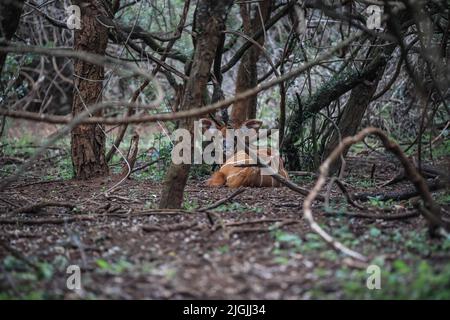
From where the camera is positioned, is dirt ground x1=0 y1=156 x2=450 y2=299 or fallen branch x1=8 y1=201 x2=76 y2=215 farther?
fallen branch x1=8 y1=201 x2=76 y2=215

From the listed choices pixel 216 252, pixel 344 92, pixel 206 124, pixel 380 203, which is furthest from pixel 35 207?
pixel 344 92

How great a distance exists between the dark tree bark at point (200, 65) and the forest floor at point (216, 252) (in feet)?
0.68

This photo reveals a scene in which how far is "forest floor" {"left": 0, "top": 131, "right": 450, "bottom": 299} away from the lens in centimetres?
339

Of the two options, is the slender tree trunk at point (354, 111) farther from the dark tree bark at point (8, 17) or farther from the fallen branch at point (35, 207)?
the dark tree bark at point (8, 17)

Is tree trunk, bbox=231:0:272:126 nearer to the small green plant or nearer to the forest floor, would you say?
the forest floor

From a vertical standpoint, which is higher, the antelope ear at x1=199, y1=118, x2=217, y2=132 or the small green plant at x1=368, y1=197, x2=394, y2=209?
the antelope ear at x1=199, y1=118, x2=217, y2=132

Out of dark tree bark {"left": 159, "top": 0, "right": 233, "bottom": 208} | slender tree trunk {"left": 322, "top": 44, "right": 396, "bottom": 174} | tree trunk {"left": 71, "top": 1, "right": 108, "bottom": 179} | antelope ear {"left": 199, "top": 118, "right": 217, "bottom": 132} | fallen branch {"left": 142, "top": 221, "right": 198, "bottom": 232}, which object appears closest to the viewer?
fallen branch {"left": 142, "top": 221, "right": 198, "bottom": 232}

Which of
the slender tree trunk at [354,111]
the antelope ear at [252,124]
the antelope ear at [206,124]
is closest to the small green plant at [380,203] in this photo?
the slender tree trunk at [354,111]

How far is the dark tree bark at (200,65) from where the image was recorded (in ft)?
15.1

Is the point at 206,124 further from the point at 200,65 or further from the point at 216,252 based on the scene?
the point at 216,252

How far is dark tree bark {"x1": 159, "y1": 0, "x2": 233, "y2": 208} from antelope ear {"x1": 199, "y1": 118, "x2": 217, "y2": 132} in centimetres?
274

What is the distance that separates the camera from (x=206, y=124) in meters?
7.96

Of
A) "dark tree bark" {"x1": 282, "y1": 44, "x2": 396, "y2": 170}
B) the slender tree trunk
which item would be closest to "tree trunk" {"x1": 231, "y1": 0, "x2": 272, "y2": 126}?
"dark tree bark" {"x1": 282, "y1": 44, "x2": 396, "y2": 170}
